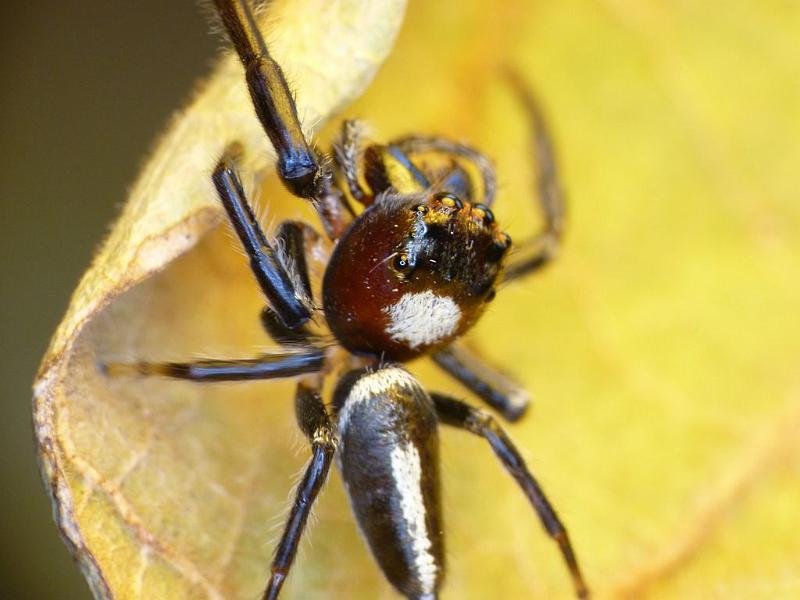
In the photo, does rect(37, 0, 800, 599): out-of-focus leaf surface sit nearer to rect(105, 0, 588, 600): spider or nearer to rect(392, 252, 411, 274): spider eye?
rect(105, 0, 588, 600): spider

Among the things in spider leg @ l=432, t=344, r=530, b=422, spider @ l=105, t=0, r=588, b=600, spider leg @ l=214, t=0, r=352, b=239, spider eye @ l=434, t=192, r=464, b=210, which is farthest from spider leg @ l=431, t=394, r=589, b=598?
spider leg @ l=214, t=0, r=352, b=239

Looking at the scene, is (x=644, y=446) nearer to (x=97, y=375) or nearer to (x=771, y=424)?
(x=771, y=424)

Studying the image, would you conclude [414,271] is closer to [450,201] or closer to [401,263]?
[401,263]

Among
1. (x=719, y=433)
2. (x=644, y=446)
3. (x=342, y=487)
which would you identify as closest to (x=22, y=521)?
(x=342, y=487)

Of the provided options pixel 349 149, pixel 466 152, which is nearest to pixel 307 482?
pixel 349 149

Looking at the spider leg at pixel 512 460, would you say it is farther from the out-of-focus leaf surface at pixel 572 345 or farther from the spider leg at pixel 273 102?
the spider leg at pixel 273 102

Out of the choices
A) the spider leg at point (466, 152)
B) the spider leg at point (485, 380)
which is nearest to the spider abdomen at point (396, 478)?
the spider leg at point (485, 380)
